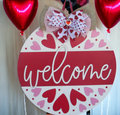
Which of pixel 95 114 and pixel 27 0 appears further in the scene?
pixel 95 114

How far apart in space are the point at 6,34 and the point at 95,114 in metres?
0.91

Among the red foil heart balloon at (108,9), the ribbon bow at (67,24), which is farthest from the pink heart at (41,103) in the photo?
the red foil heart balloon at (108,9)

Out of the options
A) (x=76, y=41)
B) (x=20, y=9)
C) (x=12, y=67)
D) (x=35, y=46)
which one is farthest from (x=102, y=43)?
(x=12, y=67)

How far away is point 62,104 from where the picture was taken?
2.79ft

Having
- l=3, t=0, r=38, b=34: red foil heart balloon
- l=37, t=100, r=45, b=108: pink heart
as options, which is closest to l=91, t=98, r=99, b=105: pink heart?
l=37, t=100, r=45, b=108: pink heart

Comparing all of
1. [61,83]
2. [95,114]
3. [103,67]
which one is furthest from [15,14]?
[95,114]

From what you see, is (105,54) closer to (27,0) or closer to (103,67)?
(103,67)

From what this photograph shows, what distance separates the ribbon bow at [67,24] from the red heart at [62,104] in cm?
37

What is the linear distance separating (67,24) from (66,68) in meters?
0.27

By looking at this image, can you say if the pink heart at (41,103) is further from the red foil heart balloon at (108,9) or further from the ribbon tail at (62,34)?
the red foil heart balloon at (108,9)

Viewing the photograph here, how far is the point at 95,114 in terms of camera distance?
1.06 m

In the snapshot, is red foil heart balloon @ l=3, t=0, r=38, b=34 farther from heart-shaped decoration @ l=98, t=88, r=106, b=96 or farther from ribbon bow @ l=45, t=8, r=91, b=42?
heart-shaped decoration @ l=98, t=88, r=106, b=96

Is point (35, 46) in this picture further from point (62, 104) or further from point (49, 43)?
point (62, 104)

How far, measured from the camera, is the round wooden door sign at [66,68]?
83cm
